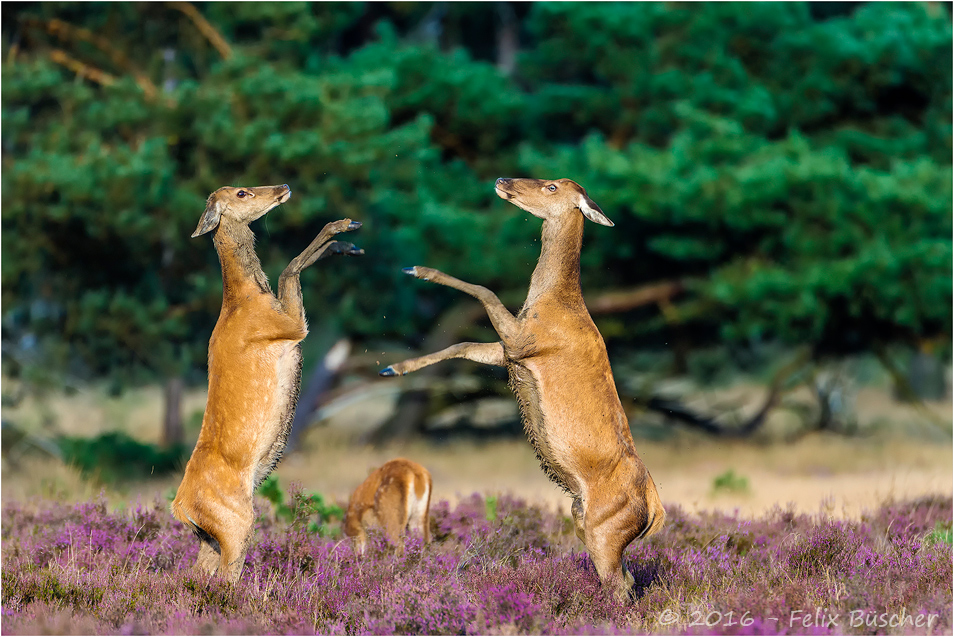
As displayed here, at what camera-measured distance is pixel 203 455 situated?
5.32 meters

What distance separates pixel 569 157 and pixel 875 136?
4.62m

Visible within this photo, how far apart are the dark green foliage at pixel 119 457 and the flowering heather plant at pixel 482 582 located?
179 inches

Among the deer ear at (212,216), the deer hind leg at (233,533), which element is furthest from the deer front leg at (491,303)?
the deer hind leg at (233,533)

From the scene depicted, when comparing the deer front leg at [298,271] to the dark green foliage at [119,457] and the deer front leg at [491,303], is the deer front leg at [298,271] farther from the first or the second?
the dark green foliage at [119,457]

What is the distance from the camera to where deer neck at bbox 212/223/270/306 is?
Answer: 17.8 ft

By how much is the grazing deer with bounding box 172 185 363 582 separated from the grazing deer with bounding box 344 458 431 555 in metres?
1.47

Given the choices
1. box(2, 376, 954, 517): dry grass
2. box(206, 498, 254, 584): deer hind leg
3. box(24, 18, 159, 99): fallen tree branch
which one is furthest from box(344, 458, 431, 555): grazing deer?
box(24, 18, 159, 99): fallen tree branch

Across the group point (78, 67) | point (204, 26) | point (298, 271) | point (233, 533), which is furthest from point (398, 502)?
point (204, 26)

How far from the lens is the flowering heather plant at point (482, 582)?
4.95 m

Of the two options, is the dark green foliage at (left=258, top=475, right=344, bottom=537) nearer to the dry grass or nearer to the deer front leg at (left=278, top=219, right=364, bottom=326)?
the dry grass

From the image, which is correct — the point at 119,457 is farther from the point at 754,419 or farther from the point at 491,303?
the point at 754,419

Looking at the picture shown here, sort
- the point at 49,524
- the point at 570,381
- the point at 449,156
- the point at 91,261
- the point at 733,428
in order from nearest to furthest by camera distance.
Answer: the point at 570,381 → the point at 49,524 → the point at 91,261 → the point at 449,156 → the point at 733,428

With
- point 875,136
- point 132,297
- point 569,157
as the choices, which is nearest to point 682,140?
point 569,157

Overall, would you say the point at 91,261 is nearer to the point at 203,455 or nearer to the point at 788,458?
the point at 203,455
